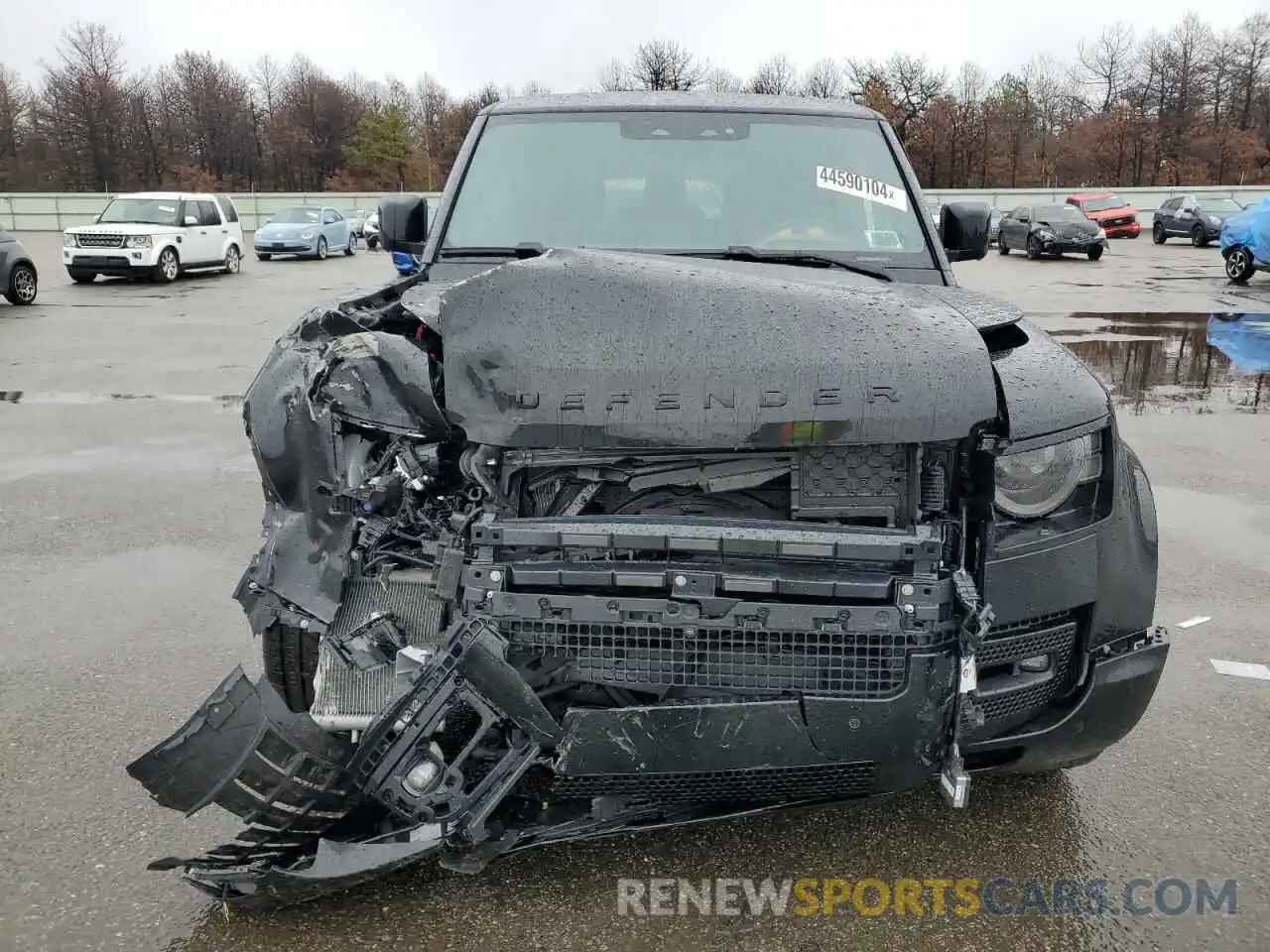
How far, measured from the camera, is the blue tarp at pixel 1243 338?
10.9 meters

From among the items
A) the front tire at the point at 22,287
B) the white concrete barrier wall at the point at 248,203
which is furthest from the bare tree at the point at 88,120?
the front tire at the point at 22,287

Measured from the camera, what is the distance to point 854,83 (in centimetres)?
6016

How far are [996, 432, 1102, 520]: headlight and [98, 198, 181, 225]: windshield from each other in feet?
71.4

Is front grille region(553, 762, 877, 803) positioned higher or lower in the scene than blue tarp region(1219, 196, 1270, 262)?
lower

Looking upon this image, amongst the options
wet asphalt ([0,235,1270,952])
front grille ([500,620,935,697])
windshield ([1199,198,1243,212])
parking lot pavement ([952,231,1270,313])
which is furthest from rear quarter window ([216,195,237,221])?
windshield ([1199,198,1243,212])

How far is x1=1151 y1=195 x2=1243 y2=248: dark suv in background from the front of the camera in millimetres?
30516

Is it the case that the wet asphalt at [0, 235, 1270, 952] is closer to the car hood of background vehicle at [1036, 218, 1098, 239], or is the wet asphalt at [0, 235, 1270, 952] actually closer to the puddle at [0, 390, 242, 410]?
the puddle at [0, 390, 242, 410]

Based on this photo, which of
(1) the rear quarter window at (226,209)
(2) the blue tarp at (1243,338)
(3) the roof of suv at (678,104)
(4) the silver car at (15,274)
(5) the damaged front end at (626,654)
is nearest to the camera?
(5) the damaged front end at (626,654)

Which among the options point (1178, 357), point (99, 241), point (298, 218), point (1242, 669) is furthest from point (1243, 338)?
point (298, 218)

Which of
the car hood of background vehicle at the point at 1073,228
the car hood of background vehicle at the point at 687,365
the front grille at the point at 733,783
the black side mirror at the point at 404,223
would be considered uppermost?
the black side mirror at the point at 404,223

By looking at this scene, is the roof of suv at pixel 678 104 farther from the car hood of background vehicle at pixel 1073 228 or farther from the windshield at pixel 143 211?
the car hood of background vehicle at pixel 1073 228

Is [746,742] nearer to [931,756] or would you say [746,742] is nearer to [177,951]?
[931,756]

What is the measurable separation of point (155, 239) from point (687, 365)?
822 inches

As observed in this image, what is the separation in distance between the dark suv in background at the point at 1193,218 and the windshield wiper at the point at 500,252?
32.3 metres
